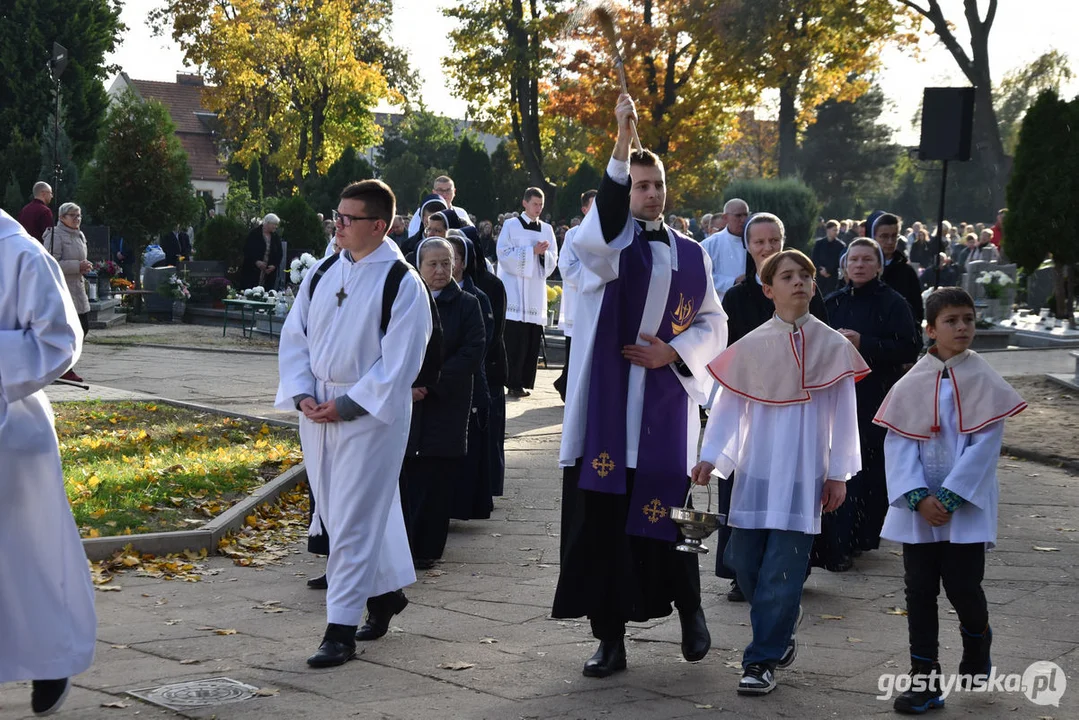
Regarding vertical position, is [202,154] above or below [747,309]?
above

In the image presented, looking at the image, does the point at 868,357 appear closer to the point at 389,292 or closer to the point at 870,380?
the point at 870,380

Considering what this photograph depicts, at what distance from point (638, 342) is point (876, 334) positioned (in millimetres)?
2766

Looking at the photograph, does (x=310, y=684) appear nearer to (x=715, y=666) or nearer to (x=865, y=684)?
(x=715, y=666)

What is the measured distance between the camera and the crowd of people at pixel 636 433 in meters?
5.16

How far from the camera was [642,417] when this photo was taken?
5895 millimetres

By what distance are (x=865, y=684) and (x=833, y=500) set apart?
0.74 meters

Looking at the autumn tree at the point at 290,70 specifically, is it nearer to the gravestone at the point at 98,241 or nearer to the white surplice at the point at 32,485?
the gravestone at the point at 98,241

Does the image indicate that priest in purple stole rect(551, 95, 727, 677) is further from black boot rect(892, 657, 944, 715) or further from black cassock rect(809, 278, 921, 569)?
black cassock rect(809, 278, 921, 569)

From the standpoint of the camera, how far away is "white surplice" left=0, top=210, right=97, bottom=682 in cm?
502

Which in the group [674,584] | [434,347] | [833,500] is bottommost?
[674,584]

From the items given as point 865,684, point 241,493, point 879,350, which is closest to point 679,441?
point 865,684

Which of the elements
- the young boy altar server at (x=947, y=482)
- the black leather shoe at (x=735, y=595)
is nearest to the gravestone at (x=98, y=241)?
the black leather shoe at (x=735, y=595)

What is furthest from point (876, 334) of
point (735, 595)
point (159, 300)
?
point (159, 300)

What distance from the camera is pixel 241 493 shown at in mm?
9695
